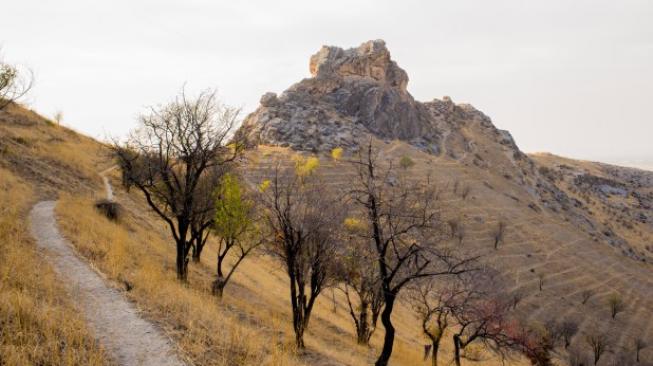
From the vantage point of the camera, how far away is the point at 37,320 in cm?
675

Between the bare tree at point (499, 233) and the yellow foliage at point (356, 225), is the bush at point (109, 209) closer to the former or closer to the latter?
the yellow foliage at point (356, 225)

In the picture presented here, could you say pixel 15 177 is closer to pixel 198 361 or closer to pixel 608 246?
pixel 198 361

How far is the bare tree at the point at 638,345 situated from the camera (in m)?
40.6

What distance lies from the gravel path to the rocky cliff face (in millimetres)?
69447

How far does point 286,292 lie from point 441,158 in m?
74.0

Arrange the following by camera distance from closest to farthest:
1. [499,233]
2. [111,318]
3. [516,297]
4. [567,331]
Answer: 1. [111,318]
2. [567,331]
3. [516,297]
4. [499,233]

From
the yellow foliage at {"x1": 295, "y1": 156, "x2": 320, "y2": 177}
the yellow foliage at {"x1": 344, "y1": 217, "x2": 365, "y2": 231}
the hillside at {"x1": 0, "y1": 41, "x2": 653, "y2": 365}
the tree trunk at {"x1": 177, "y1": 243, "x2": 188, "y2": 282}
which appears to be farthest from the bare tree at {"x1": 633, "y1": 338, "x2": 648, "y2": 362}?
the yellow foliage at {"x1": 295, "y1": 156, "x2": 320, "y2": 177}

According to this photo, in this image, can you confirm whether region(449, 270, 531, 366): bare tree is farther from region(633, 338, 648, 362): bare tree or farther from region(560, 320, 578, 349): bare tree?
region(633, 338, 648, 362): bare tree

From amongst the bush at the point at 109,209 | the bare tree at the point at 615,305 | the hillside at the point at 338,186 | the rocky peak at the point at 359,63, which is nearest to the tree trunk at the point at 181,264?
the hillside at the point at 338,186

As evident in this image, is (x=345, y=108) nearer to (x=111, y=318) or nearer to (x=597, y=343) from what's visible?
(x=597, y=343)

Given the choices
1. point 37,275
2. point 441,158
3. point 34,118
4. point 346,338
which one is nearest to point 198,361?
point 37,275

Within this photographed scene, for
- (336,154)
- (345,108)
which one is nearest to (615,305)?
(336,154)

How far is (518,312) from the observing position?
4522 centimetres

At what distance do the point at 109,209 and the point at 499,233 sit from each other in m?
53.0
